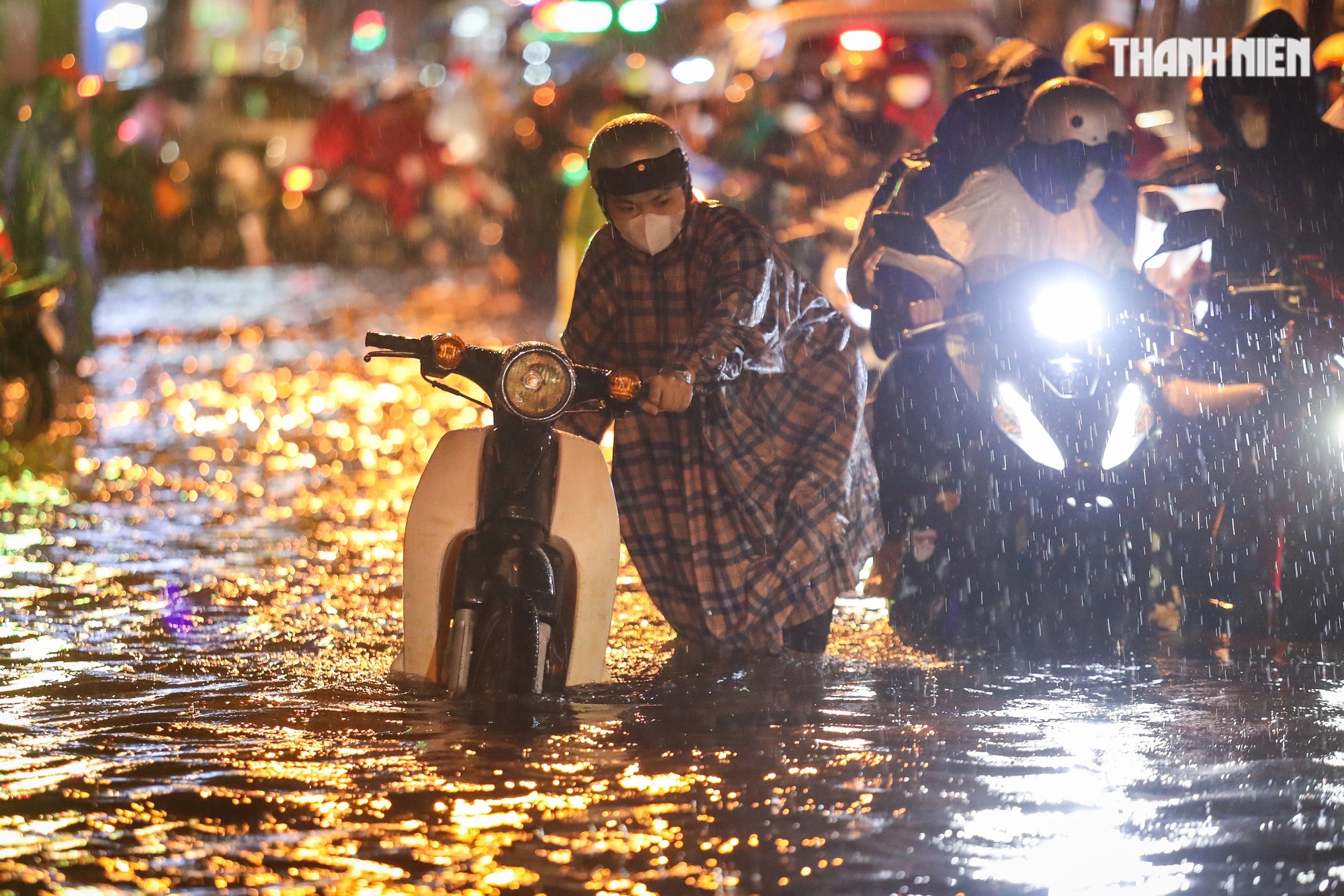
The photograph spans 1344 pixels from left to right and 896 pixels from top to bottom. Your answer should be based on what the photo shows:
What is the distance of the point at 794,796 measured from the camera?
454cm

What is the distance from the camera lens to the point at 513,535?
527 cm

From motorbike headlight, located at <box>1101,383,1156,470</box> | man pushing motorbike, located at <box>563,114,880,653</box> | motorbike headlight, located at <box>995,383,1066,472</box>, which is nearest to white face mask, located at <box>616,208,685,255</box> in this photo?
man pushing motorbike, located at <box>563,114,880,653</box>

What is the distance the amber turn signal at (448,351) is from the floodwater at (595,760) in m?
0.90

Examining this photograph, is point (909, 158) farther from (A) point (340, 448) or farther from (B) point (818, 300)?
(A) point (340, 448)

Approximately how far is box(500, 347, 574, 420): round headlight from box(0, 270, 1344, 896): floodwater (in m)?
0.78

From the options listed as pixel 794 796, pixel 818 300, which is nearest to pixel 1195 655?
pixel 818 300

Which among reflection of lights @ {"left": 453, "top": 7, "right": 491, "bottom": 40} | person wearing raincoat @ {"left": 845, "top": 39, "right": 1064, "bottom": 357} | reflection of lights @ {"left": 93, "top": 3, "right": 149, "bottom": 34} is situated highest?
reflection of lights @ {"left": 453, "top": 7, "right": 491, "bottom": 40}

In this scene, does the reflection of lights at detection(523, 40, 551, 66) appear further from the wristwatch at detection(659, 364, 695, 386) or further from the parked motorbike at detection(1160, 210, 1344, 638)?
the wristwatch at detection(659, 364, 695, 386)

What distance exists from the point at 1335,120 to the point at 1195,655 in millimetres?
2593

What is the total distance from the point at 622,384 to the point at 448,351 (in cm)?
44

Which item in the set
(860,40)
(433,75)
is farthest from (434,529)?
(433,75)

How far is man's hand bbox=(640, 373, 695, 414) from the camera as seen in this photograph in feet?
17.0

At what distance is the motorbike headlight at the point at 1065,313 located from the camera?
6105 millimetres

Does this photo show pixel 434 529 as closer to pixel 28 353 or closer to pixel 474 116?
pixel 28 353
